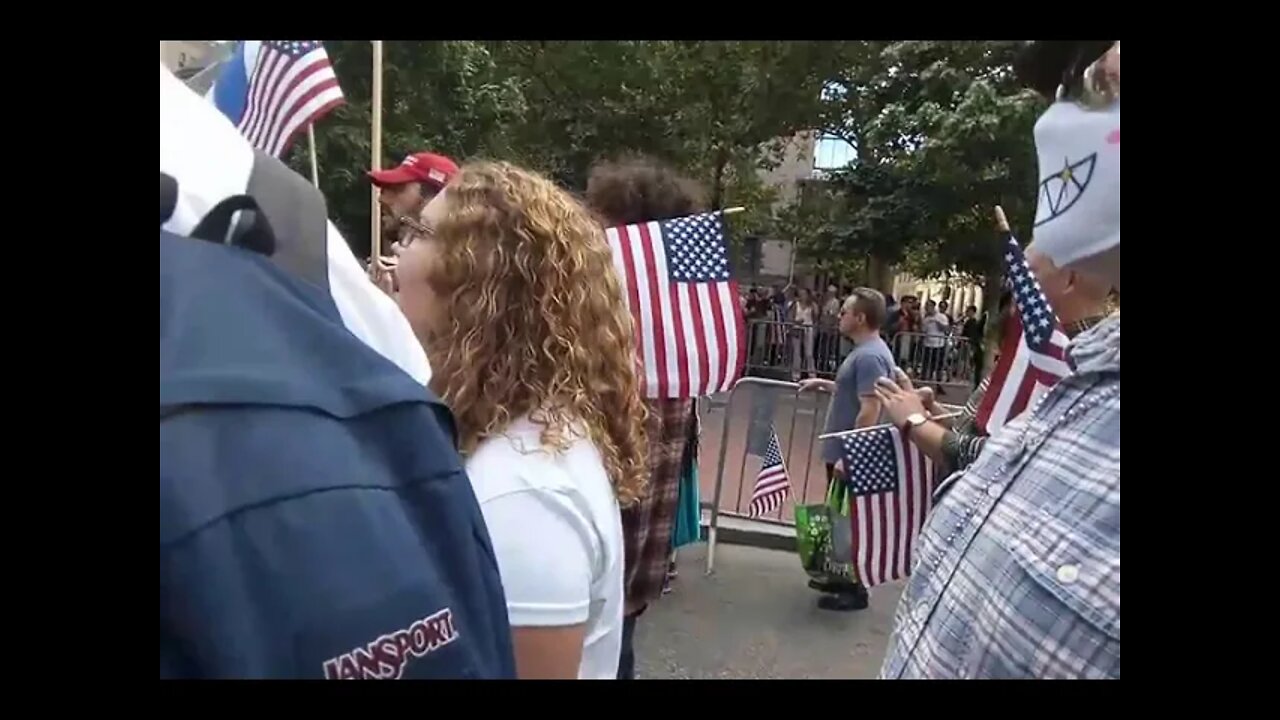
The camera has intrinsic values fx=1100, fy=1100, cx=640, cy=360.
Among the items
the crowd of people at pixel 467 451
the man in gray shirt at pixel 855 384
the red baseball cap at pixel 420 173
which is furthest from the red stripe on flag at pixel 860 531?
the red baseball cap at pixel 420 173

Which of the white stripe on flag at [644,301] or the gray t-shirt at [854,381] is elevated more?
the white stripe on flag at [644,301]

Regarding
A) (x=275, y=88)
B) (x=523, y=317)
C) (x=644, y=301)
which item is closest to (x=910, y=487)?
(x=644, y=301)

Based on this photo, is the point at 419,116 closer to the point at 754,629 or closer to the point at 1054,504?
the point at 754,629

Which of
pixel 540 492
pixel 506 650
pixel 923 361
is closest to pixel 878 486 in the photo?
pixel 540 492

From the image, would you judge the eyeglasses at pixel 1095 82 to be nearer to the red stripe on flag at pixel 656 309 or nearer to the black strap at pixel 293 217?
the black strap at pixel 293 217

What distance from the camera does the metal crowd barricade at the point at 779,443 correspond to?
22.7 feet

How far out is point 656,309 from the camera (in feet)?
13.7

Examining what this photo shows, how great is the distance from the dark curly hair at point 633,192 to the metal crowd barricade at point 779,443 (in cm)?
275

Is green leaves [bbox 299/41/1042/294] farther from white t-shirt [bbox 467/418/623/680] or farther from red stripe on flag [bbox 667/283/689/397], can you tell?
white t-shirt [bbox 467/418/623/680]

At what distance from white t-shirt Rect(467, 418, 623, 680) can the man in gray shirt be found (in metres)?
3.99

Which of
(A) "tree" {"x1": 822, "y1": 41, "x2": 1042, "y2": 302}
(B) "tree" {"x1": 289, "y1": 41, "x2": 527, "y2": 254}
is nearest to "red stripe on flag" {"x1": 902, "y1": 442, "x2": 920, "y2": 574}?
(B) "tree" {"x1": 289, "y1": 41, "x2": 527, "y2": 254}

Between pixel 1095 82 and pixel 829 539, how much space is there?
4.55 meters

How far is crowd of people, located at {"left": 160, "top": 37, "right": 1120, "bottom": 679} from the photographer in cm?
81
